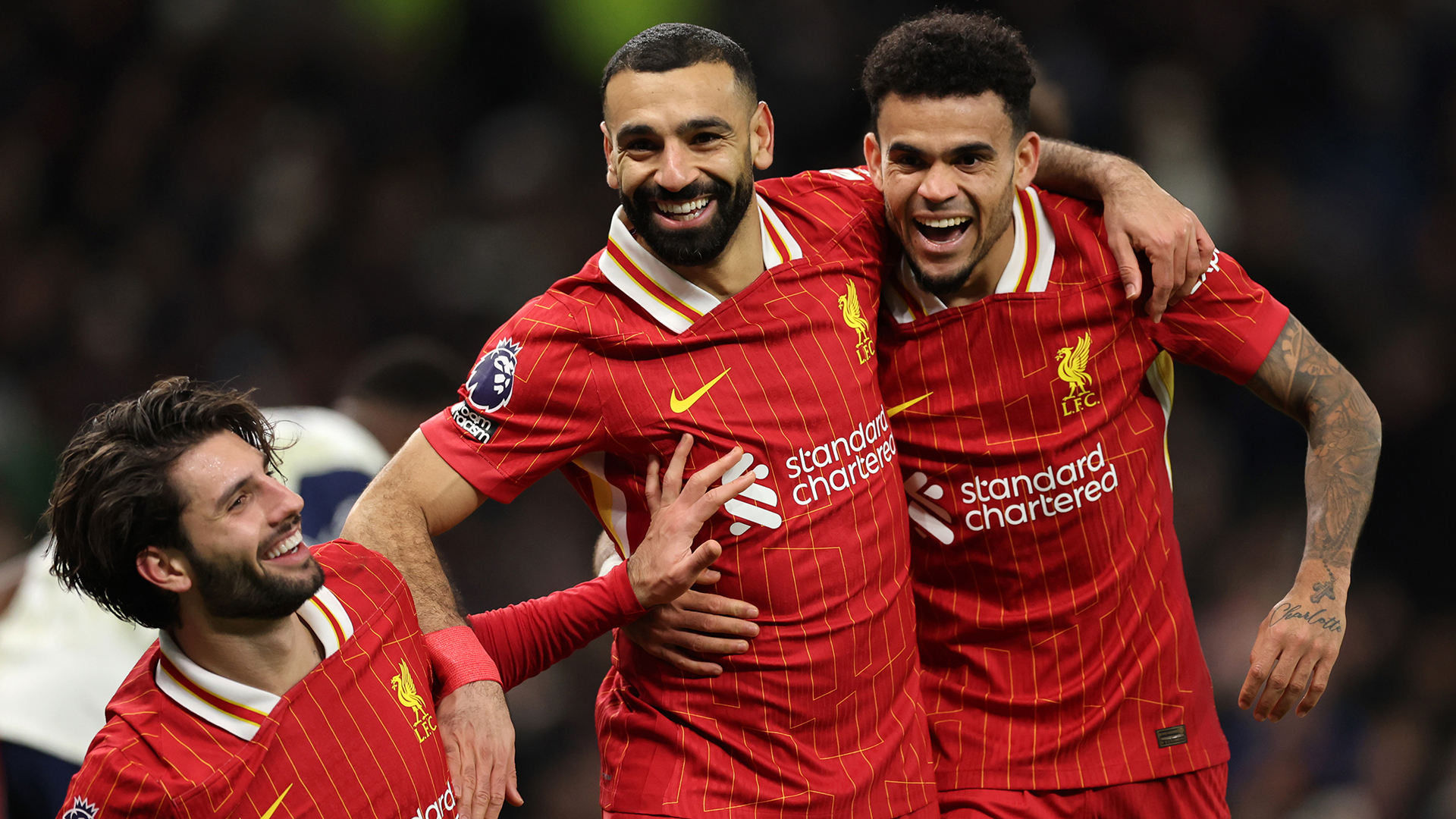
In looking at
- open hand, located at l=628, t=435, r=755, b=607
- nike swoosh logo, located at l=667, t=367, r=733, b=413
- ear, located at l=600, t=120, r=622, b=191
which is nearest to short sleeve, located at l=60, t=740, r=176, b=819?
open hand, located at l=628, t=435, r=755, b=607

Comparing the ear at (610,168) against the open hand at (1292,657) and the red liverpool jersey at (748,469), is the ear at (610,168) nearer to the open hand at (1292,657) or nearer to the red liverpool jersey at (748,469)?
the red liverpool jersey at (748,469)

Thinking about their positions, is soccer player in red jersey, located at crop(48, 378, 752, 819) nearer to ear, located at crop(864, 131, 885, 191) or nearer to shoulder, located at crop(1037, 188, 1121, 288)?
ear, located at crop(864, 131, 885, 191)

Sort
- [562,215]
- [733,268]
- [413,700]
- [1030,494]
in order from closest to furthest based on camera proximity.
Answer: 1. [413,700]
2. [733,268]
3. [1030,494]
4. [562,215]

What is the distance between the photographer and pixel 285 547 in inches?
94.6

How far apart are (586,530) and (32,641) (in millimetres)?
2766

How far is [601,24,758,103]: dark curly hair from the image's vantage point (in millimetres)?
2629

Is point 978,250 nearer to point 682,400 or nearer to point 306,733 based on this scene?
point 682,400

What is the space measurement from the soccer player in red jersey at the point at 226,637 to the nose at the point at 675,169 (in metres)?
0.90

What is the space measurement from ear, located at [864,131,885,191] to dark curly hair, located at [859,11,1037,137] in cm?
9

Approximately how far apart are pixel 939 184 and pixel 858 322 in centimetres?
32

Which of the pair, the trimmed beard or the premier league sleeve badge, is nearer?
the premier league sleeve badge

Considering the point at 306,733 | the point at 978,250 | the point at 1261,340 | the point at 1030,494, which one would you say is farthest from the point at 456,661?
the point at 1261,340

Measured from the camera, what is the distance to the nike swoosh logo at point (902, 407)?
285 centimetres

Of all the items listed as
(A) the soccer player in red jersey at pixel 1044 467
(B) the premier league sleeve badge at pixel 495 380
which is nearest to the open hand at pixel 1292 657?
(A) the soccer player in red jersey at pixel 1044 467
